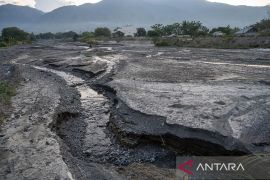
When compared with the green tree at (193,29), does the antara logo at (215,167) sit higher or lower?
lower

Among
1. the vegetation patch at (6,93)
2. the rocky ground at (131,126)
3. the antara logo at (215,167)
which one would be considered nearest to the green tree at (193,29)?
the rocky ground at (131,126)

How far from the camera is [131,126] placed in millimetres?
7156

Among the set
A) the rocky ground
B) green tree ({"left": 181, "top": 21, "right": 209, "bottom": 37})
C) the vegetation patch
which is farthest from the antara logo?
green tree ({"left": 181, "top": 21, "right": 209, "bottom": 37})

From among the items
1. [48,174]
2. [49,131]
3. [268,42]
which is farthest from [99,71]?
[268,42]

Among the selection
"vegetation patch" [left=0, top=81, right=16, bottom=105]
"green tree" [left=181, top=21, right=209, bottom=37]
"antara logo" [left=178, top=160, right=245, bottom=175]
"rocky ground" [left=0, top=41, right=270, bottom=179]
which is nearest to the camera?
"antara logo" [left=178, top=160, right=245, bottom=175]

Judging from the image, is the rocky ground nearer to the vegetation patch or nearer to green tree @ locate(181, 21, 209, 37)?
the vegetation patch

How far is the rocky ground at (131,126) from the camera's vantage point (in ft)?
18.2

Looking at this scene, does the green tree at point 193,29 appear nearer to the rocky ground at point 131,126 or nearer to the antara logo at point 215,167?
the rocky ground at point 131,126

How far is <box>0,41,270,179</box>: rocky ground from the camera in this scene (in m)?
5.54

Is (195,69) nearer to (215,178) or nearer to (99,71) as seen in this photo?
(99,71)

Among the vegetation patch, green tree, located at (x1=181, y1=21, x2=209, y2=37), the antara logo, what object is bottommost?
the antara logo

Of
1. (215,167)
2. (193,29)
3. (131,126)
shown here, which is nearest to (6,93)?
(131,126)

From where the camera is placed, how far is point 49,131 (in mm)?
7191

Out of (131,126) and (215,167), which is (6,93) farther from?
(215,167)
